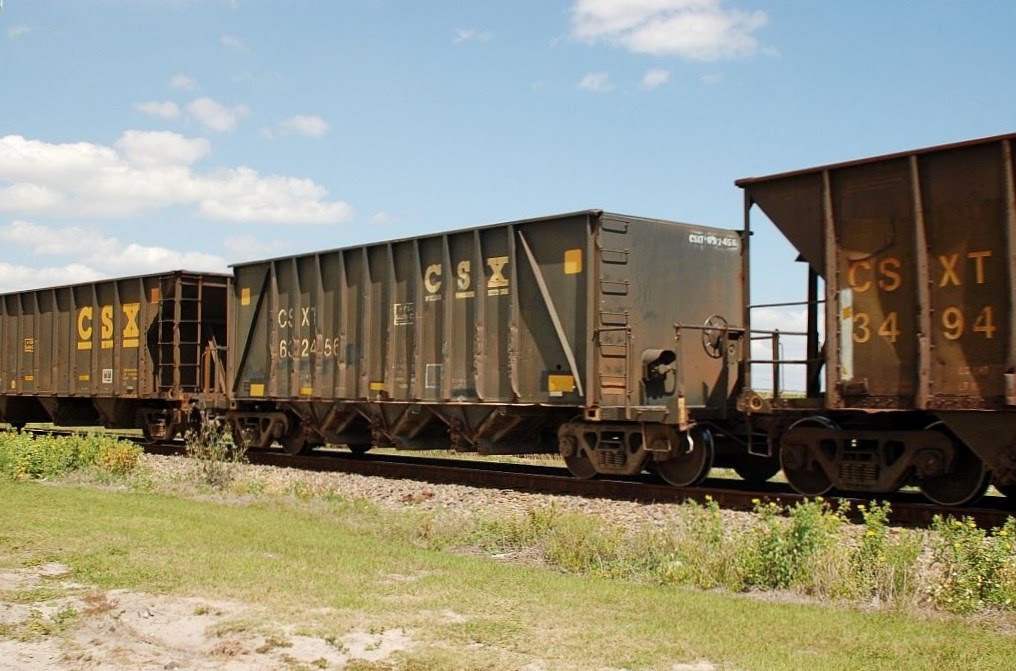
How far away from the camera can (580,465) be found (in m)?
15.0

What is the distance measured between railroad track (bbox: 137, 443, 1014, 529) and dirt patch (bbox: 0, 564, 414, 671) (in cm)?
440

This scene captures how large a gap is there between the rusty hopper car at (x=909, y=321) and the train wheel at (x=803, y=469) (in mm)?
18

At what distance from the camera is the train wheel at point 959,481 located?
1116 centimetres

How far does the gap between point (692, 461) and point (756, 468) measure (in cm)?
167

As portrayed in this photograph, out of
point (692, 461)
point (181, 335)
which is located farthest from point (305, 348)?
point (692, 461)

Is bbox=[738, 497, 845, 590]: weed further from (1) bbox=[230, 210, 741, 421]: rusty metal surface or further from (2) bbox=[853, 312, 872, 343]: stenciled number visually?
(1) bbox=[230, 210, 741, 421]: rusty metal surface

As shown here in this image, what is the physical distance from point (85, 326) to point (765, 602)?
2239cm

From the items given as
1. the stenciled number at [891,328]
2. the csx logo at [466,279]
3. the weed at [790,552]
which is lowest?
the weed at [790,552]

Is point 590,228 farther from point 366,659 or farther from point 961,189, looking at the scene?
point 366,659

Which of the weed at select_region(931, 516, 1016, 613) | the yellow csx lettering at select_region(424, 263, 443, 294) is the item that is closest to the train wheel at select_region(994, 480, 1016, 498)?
the weed at select_region(931, 516, 1016, 613)

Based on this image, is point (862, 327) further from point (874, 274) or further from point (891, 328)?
point (874, 274)

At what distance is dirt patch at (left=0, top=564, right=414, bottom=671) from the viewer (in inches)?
229

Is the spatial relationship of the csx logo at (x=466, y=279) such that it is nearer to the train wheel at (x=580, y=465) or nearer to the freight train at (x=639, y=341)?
the freight train at (x=639, y=341)

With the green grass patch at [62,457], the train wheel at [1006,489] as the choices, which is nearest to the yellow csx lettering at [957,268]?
the train wheel at [1006,489]
